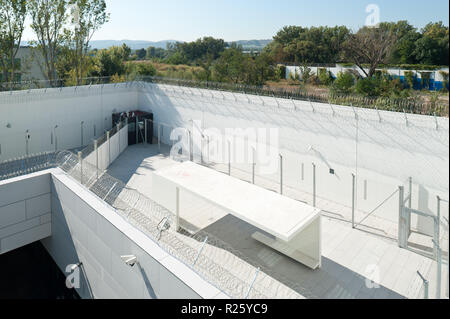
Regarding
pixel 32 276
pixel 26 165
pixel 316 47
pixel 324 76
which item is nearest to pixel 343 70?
pixel 324 76

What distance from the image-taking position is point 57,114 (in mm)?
16656

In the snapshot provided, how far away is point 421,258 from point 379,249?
0.94 metres

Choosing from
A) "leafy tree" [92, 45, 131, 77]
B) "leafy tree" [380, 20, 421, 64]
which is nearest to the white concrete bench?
"leafy tree" [380, 20, 421, 64]

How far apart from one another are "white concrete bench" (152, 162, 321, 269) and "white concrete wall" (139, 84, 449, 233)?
329 centimetres

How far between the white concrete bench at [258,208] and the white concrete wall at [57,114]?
8005 mm

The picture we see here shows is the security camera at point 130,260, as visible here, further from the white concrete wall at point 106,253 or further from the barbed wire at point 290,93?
the barbed wire at point 290,93

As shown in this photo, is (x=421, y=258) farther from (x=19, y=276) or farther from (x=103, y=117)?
(x=103, y=117)

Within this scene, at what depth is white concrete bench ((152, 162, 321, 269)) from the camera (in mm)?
7938

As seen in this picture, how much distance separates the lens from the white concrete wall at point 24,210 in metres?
8.16

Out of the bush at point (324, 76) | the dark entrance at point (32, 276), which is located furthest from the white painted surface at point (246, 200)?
the bush at point (324, 76)

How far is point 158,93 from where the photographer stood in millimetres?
18938

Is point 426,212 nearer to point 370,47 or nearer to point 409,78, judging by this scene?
point 409,78

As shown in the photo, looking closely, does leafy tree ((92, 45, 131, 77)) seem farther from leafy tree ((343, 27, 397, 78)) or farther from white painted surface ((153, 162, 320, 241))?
white painted surface ((153, 162, 320, 241))

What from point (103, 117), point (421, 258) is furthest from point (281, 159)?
point (103, 117)
